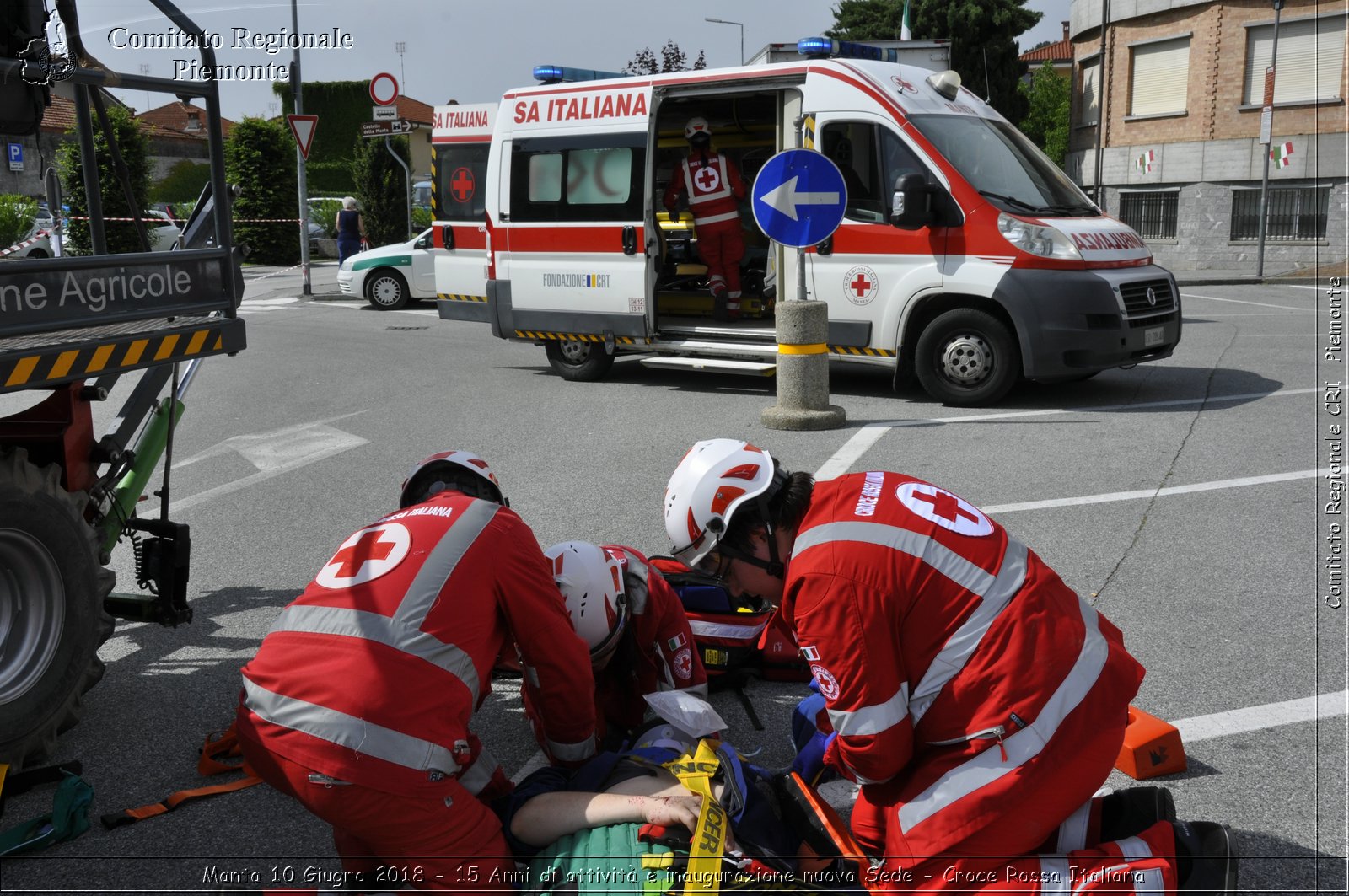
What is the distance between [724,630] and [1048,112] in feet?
157

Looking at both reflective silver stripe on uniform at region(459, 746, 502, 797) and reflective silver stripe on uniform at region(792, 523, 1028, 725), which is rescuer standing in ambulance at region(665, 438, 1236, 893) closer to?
reflective silver stripe on uniform at region(792, 523, 1028, 725)

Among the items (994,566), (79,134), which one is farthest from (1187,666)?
(79,134)

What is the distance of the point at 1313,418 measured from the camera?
8781mm

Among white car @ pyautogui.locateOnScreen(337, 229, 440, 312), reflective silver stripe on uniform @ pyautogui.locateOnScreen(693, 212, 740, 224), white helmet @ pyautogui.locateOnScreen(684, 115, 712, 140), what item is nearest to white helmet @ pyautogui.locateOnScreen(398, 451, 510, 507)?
reflective silver stripe on uniform @ pyautogui.locateOnScreen(693, 212, 740, 224)

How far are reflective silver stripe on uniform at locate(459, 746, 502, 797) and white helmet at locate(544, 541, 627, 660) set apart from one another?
56 cm

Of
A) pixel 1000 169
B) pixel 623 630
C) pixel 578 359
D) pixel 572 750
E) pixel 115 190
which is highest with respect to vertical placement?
pixel 115 190

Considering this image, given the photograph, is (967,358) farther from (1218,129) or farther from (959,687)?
(1218,129)

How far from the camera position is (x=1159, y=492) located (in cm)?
695

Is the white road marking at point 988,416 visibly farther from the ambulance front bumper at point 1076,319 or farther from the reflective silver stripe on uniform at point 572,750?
the reflective silver stripe on uniform at point 572,750

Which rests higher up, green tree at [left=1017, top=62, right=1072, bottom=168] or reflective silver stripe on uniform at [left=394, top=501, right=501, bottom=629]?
green tree at [left=1017, top=62, right=1072, bottom=168]

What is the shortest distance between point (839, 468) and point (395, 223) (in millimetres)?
23285

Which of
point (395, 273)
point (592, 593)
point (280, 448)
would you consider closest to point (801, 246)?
point (280, 448)

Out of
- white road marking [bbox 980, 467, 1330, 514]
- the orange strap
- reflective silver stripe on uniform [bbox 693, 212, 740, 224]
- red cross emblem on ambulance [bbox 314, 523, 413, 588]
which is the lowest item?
the orange strap

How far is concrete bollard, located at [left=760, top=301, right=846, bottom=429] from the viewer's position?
9.17 meters
